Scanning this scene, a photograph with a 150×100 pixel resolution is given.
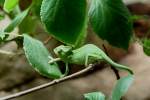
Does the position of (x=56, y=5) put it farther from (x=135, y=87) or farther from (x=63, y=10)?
(x=135, y=87)

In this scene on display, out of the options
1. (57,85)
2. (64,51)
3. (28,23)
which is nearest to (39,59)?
(64,51)

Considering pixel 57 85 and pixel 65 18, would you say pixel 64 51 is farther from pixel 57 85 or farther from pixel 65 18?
pixel 57 85

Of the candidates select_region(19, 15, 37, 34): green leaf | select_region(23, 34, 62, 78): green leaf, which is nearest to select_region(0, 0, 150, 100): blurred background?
select_region(19, 15, 37, 34): green leaf

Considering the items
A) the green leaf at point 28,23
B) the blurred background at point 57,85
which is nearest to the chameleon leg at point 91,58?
the green leaf at point 28,23

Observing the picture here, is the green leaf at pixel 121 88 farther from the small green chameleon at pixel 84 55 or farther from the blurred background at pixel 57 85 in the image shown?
the blurred background at pixel 57 85

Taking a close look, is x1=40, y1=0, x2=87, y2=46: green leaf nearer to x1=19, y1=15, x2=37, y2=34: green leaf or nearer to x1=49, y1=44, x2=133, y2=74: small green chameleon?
x1=49, y1=44, x2=133, y2=74: small green chameleon

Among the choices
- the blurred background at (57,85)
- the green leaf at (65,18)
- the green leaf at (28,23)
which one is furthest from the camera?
the blurred background at (57,85)

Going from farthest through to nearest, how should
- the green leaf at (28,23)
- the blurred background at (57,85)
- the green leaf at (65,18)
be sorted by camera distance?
the blurred background at (57,85)
the green leaf at (28,23)
the green leaf at (65,18)

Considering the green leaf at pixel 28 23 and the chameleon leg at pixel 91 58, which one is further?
the green leaf at pixel 28 23
